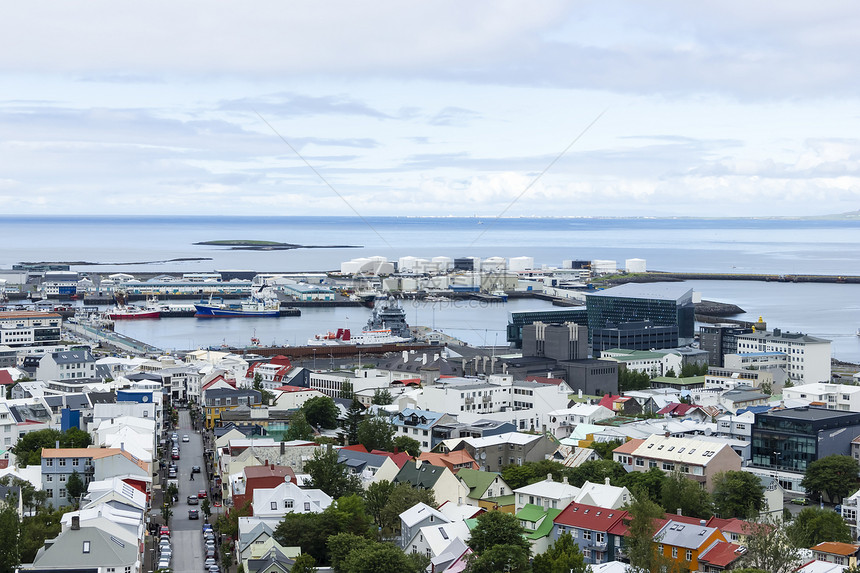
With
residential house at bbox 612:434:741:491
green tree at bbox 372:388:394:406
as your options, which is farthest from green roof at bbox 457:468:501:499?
green tree at bbox 372:388:394:406

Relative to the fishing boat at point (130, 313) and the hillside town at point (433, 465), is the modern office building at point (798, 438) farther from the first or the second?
the fishing boat at point (130, 313)

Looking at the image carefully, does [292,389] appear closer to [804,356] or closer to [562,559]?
[562,559]

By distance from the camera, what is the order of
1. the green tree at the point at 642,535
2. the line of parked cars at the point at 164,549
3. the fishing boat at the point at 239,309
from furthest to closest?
the fishing boat at the point at 239,309 < the line of parked cars at the point at 164,549 < the green tree at the point at 642,535

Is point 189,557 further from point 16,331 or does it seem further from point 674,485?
point 16,331

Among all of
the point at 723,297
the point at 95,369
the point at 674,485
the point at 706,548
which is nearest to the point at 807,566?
the point at 706,548

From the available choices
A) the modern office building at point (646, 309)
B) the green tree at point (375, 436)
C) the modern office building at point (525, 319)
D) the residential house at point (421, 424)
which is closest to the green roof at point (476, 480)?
the green tree at point (375, 436)

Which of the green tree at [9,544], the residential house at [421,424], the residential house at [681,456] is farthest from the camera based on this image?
the residential house at [421,424]

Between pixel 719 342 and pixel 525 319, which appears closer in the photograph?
pixel 719 342

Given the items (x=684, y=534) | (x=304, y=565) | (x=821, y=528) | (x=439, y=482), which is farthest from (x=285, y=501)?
(x=821, y=528)
